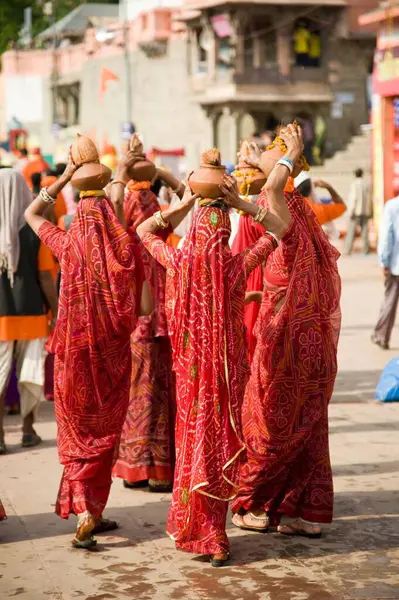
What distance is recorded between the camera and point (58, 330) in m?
5.84

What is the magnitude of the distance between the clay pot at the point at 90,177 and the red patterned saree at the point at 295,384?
77 cm

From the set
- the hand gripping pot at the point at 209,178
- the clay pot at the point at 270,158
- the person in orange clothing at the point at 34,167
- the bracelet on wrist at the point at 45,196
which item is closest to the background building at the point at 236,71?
the person in orange clothing at the point at 34,167

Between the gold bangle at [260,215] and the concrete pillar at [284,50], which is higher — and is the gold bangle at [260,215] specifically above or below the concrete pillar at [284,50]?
below

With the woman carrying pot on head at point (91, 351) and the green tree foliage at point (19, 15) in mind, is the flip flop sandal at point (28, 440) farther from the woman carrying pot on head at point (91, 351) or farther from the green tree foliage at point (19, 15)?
the green tree foliage at point (19, 15)

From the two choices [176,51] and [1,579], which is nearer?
[1,579]

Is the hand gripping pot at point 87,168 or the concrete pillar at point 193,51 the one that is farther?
the concrete pillar at point 193,51

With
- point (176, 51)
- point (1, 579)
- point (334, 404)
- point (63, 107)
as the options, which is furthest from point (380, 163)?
point (63, 107)

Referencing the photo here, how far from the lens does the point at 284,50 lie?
39.9 m

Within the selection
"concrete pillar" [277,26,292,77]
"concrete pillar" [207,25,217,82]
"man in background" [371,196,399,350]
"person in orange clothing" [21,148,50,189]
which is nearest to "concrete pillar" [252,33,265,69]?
"concrete pillar" [277,26,292,77]

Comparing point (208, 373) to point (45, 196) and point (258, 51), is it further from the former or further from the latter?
point (258, 51)

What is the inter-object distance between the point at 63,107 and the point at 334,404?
54349 mm

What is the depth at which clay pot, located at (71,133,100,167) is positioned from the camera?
587 centimetres

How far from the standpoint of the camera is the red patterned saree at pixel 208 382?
541 cm

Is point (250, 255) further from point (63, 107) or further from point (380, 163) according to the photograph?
point (63, 107)
